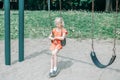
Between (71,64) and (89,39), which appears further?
(89,39)

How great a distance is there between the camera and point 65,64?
7.55 m

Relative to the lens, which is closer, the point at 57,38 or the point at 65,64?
the point at 57,38

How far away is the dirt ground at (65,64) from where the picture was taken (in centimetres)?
679

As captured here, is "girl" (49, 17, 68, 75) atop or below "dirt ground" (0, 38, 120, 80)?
atop

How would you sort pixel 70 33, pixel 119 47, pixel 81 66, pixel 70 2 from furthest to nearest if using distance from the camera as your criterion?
pixel 70 2
pixel 70 33
pixel 119 47
pixel 81 66

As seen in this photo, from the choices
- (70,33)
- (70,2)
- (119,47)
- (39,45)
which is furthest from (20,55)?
(70,2)

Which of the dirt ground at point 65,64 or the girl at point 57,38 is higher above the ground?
the girl at point 57,38

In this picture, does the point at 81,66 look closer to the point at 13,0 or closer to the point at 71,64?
the point at 71,64

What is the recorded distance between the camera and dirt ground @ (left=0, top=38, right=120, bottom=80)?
6.79 m

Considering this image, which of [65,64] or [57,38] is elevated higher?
[57,38]

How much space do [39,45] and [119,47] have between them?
1962mm

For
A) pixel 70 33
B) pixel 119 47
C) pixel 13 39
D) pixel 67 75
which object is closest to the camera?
pixel 67 75

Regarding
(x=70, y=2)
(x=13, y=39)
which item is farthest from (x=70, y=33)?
(x=70, y=2)

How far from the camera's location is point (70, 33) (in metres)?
11.7
